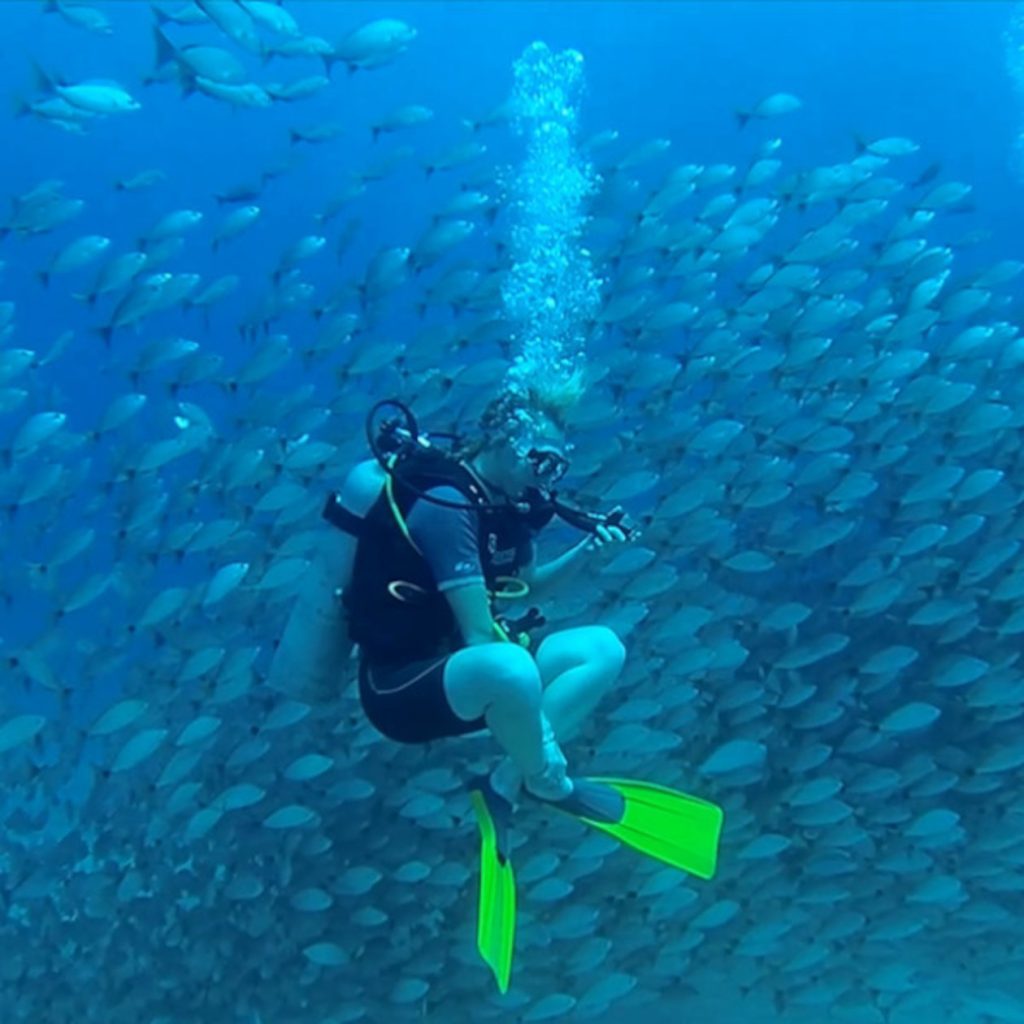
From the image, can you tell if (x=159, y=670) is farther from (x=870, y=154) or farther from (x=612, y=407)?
(x=870, y=154)

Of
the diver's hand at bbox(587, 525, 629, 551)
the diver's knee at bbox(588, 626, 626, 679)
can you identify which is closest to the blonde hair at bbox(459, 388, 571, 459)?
the diver's hand at bbox(587, 525, 629, 551)

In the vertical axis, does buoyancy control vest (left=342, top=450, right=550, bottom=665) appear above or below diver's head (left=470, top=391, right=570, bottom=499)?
below

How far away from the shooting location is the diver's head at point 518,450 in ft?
12.1

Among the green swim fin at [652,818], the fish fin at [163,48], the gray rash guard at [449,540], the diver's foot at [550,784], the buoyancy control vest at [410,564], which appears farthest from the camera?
the fish fin at [163,48]

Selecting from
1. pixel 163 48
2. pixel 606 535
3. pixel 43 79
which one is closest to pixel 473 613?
pixel 606 535

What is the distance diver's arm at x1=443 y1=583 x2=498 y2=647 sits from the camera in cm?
363

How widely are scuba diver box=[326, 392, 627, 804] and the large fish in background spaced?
94.0 inches

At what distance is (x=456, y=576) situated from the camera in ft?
11.8

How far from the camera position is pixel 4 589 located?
7016mm

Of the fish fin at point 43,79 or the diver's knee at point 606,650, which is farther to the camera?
the fish fin at point 43,79

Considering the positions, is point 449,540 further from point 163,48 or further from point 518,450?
point 163,48

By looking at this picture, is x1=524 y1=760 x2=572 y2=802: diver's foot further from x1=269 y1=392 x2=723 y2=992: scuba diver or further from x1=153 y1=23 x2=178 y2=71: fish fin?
x1=153 y1=23 x2=178 y2=71: fish fin

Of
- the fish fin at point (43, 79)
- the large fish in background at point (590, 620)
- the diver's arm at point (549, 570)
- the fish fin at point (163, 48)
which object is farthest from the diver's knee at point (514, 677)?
the fish fin at point (43, 79)

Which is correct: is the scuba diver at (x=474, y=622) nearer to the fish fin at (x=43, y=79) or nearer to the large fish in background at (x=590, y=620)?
the large fish in background at (x=590, y=620)
